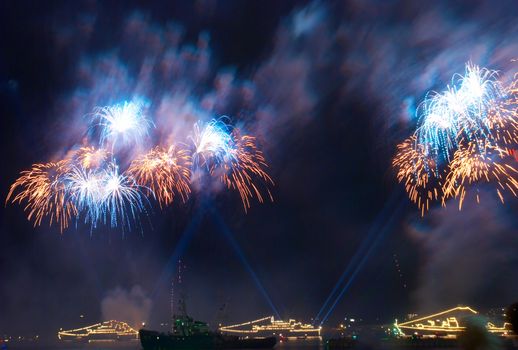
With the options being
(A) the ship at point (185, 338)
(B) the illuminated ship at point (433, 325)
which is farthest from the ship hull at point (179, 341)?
(B) the illuminated ship at point (433, 325)

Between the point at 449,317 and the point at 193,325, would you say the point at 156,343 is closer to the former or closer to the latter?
the point at 193,325

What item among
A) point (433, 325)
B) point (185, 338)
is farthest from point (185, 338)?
point (433, 325)

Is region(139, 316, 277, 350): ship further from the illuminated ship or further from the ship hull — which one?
the illuminated ship

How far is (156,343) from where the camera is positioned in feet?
362

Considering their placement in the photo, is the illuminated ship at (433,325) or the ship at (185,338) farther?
the illuminated ship at (433,325)

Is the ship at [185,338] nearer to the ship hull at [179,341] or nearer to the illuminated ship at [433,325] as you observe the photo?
the ship hull at [179,341]

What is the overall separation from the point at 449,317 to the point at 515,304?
187050 millimetres

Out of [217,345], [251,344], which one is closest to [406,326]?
[251,344]

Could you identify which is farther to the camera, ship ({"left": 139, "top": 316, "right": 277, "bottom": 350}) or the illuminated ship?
the illuminated ship

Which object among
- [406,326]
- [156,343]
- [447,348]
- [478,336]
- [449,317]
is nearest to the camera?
[478,336]

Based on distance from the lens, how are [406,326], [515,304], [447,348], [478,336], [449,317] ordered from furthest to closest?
[406,326] → [449,317] → [447,348] → [515,304] → [478,336]

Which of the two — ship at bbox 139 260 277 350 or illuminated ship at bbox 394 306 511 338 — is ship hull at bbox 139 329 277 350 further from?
illuminated ship at bbox 394 306 511 338

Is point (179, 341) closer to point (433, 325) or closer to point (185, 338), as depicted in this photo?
point (185, 338)

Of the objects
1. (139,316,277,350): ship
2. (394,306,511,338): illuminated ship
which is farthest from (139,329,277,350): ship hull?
(394,306,511,338): illuminated ship
